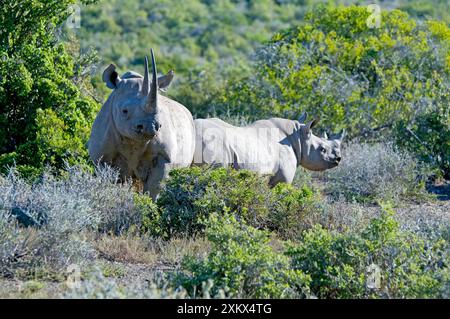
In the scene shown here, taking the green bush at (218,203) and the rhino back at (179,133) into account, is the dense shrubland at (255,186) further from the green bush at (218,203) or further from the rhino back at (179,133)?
the rhino back at (179,133)

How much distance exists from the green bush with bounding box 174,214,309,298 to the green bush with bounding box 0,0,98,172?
4118 millimetres

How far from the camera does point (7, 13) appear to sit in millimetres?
12500

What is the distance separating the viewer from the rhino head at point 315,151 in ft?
41.8

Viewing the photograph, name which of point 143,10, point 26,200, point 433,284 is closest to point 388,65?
point 26,200

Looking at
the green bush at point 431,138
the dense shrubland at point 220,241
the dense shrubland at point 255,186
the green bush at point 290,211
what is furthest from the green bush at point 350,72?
the dense shrubland at point 220,241

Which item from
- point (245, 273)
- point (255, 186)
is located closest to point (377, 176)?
point (255, 186)

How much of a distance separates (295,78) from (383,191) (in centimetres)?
384

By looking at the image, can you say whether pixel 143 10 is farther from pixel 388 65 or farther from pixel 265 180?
pixel 265 180

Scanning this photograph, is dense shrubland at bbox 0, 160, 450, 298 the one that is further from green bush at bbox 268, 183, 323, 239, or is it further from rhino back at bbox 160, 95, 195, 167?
rhino back at bbox 160, 95, 195, 167

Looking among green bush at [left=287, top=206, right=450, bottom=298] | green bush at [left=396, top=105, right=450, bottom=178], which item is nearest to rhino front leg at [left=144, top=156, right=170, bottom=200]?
green bush at [left=287, top=206, right=450, bottom=298]

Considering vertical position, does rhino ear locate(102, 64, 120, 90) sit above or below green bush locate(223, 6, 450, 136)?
above

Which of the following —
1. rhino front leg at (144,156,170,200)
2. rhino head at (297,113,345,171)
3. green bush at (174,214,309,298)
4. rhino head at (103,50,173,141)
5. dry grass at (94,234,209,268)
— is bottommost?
rhino head at (297,113,345,171)

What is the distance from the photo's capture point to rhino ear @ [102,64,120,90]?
10172 millimetres

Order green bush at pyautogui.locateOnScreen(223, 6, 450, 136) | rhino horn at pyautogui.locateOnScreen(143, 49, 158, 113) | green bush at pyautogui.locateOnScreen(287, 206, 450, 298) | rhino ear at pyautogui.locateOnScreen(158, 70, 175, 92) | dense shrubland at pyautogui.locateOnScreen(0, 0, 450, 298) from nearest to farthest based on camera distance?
green bush at pyautogui.locateOnScreen(287, 206, 450, 298), dense shrubland at pyautogui.locateOnScreen(0, 0, 450, 298), rhino horn at pyautogui.locateOnScreen(143, 49, 158, 113), rhino ear at pyautogui.locateOnScreen(158, 70, 175, 92), green bush at pyautogui.locateOnScreen(223, 6, 450, 136)
